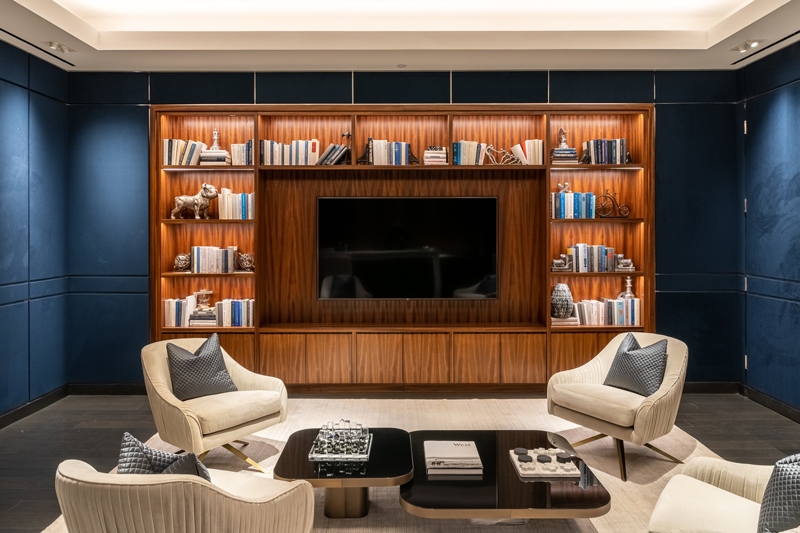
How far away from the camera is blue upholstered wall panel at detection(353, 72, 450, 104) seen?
4930 mm

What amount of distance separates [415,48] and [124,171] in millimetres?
2687

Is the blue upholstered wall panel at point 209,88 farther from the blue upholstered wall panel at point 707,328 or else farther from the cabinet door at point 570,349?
the blue upholstered wall panel at point 707,328

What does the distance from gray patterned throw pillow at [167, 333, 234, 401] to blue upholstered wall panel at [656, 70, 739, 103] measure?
13.6 feet

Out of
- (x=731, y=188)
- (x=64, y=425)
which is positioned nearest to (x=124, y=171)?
(x=64, y=425)

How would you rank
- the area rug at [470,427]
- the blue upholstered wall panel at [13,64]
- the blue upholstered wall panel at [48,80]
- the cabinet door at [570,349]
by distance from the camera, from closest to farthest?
the area rug at [470,427] < the blue upholstered wall panel at [13,64] < the blue upholstered wall panel at [48,80] < the cabinet door at [570,349]

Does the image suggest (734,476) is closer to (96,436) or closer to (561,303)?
(561,303)

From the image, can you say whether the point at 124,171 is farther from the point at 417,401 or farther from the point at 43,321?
the point at 417,401

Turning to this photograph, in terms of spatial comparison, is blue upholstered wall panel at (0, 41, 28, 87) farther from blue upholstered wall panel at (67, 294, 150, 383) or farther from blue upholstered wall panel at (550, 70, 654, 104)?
blue upholstered wall panel at (550, 70, 654, 104)

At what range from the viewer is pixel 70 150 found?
4.98 metres

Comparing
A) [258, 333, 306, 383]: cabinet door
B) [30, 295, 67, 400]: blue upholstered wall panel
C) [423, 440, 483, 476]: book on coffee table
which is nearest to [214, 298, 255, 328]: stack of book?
[258, 333, 306, 383]: cabinet door

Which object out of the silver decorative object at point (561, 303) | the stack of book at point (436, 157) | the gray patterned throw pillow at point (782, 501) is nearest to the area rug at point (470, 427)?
the silver decorative object at point (561, 303)

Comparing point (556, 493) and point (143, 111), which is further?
point (143, 111)

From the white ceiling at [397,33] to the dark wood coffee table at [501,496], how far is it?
3064mm

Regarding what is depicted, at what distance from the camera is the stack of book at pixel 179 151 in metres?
4.94
